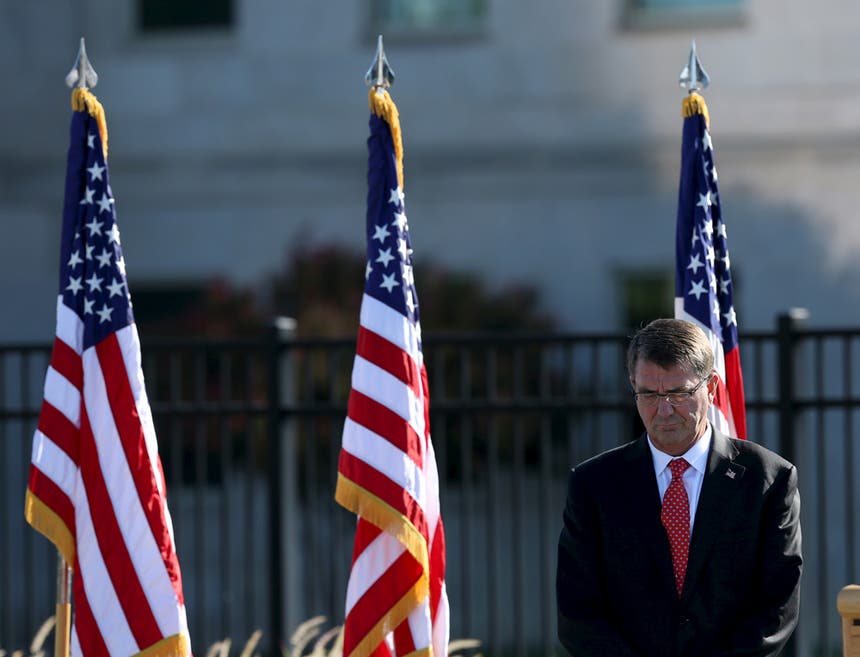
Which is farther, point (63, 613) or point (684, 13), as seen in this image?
point (684, 13)

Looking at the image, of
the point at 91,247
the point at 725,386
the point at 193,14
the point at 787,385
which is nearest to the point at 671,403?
the point at 725,386

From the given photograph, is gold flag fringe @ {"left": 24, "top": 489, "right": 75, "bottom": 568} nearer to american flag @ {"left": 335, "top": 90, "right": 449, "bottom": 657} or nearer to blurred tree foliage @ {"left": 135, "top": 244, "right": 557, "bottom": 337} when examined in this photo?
american flag @ {"left": 335, "top": 90, "right": 449, "bottom": 657}

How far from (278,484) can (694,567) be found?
406 centimetres

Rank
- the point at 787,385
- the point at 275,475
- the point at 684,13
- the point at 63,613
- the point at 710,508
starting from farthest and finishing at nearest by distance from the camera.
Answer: the point at 684,13
the point at 275,475
the point at 787,385
the point at 63,613
the point at 710,508

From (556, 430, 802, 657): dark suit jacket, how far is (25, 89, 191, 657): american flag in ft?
7.66

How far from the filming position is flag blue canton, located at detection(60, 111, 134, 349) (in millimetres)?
6316

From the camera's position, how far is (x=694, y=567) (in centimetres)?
416

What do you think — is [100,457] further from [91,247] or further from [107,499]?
[91,247]

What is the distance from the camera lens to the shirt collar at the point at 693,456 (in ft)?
14.0

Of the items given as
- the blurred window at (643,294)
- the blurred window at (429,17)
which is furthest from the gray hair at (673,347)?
the blurred window at (429,17)

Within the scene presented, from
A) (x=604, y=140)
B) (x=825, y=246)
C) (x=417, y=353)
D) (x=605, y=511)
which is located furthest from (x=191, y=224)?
(x=605, y=511)

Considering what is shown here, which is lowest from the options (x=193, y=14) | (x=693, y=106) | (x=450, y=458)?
(x=450, y=458)

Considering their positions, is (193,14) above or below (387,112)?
above

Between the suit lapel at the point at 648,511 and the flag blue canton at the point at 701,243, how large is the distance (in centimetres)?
201
